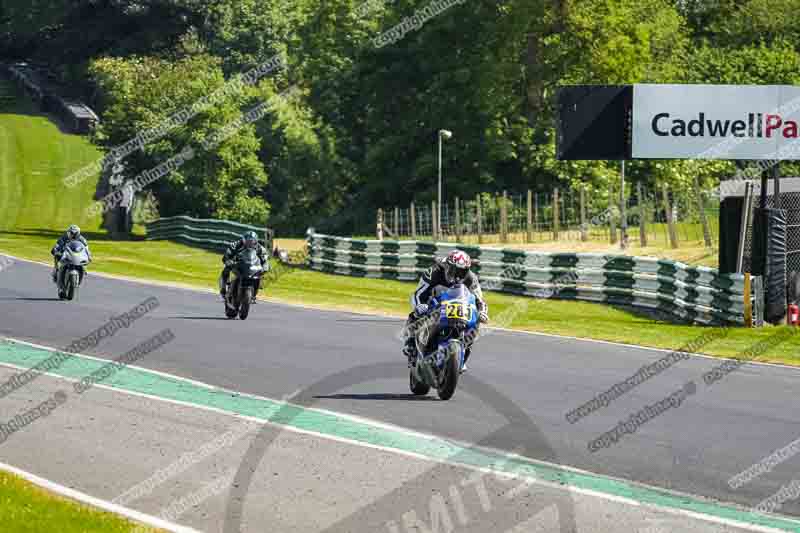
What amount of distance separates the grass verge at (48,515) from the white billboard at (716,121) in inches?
901

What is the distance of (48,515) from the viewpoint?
377 inches

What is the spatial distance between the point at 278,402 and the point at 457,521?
5602 mm

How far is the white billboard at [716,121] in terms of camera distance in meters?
30.5

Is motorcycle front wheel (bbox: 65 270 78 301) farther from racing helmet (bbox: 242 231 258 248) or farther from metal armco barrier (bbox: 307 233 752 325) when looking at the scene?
metal armco barrier (bbox: 307 233 752 325)

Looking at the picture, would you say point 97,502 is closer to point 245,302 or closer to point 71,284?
point 245,302

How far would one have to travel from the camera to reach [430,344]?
1459cm

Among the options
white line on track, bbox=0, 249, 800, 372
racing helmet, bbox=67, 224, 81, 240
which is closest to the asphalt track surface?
white line on track, bbox=0, 249, 800, 372

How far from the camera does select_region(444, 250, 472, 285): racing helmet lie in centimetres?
1434

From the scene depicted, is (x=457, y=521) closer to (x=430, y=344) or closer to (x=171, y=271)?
(x=430, y=344)

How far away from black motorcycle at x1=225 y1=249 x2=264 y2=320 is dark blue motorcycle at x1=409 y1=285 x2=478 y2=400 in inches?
397

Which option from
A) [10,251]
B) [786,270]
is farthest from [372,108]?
[786,270]

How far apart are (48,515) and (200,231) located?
44131mm

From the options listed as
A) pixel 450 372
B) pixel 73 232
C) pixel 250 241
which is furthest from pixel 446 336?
pixel 73 232

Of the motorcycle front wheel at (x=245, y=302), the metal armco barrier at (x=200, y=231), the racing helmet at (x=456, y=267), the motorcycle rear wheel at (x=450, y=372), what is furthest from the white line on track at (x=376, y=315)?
the metal armco barrier at (x=200, y=231)
